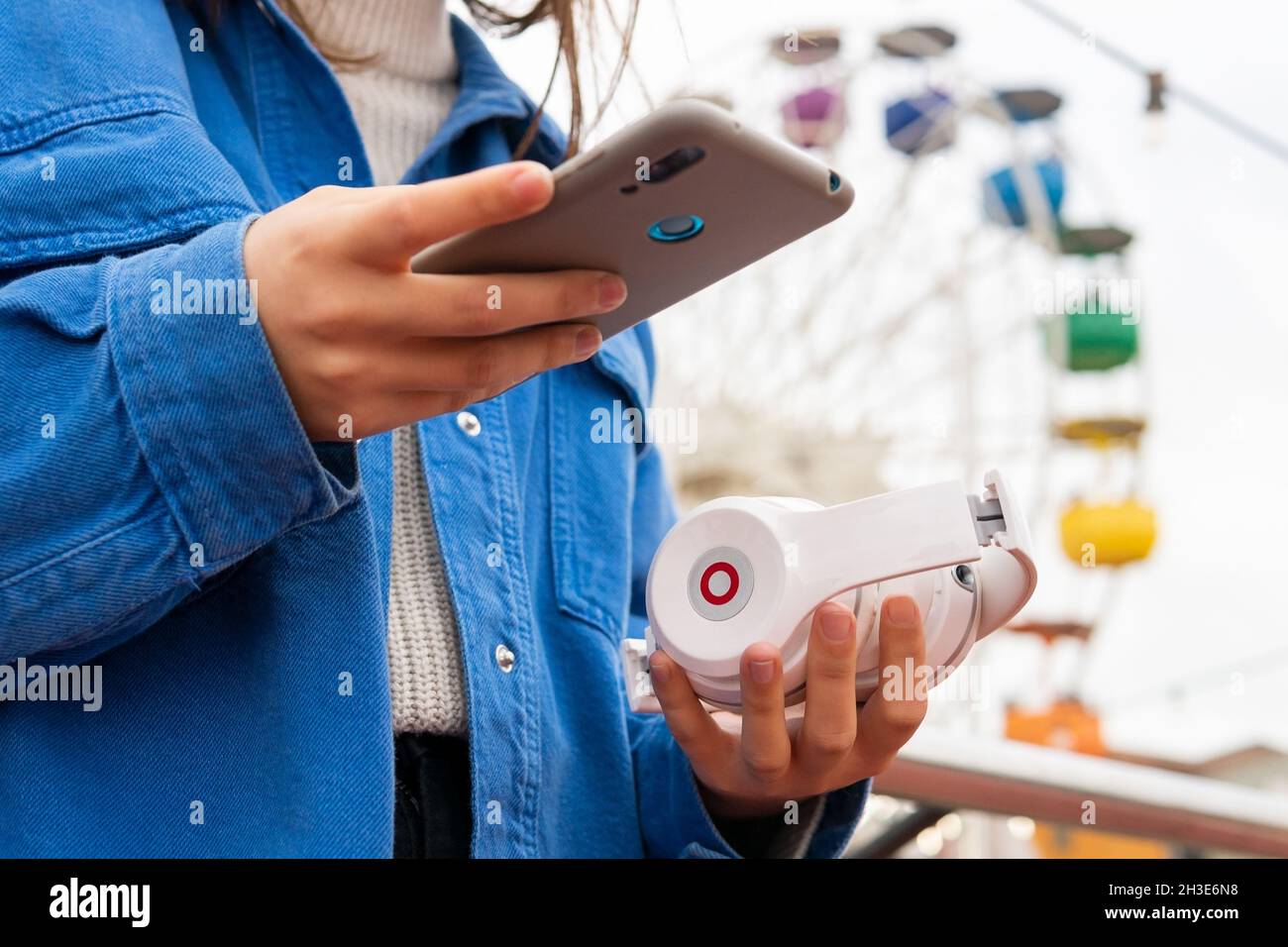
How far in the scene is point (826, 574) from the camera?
0.51 metres

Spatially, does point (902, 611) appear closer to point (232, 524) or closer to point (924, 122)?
→ point (232, 524)

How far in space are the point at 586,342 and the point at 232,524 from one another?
0.44 ft

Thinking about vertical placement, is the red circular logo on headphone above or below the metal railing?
above

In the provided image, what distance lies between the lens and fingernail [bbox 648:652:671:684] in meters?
0.53

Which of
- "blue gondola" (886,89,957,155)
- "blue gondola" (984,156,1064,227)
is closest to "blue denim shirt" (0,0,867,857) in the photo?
"blue gondola" (984,156,1064,227)

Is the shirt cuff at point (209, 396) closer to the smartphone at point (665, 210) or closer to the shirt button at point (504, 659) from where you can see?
Result: the smartphone at point (665, 210)

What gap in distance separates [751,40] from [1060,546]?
9.19 ft

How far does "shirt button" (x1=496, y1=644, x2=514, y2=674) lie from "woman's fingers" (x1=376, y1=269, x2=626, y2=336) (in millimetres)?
196

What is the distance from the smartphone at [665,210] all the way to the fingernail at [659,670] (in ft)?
0.45

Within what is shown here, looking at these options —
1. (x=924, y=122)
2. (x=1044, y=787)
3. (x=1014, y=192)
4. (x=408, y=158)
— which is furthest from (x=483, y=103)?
(x=924, y=122)

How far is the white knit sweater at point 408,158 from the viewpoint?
564 millimetres

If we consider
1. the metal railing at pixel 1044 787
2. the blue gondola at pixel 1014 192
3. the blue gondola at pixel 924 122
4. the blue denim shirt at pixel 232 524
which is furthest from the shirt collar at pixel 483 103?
the blue gondola at pixel 924 122

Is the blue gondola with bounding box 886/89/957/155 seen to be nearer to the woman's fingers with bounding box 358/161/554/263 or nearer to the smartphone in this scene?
the smartphone
